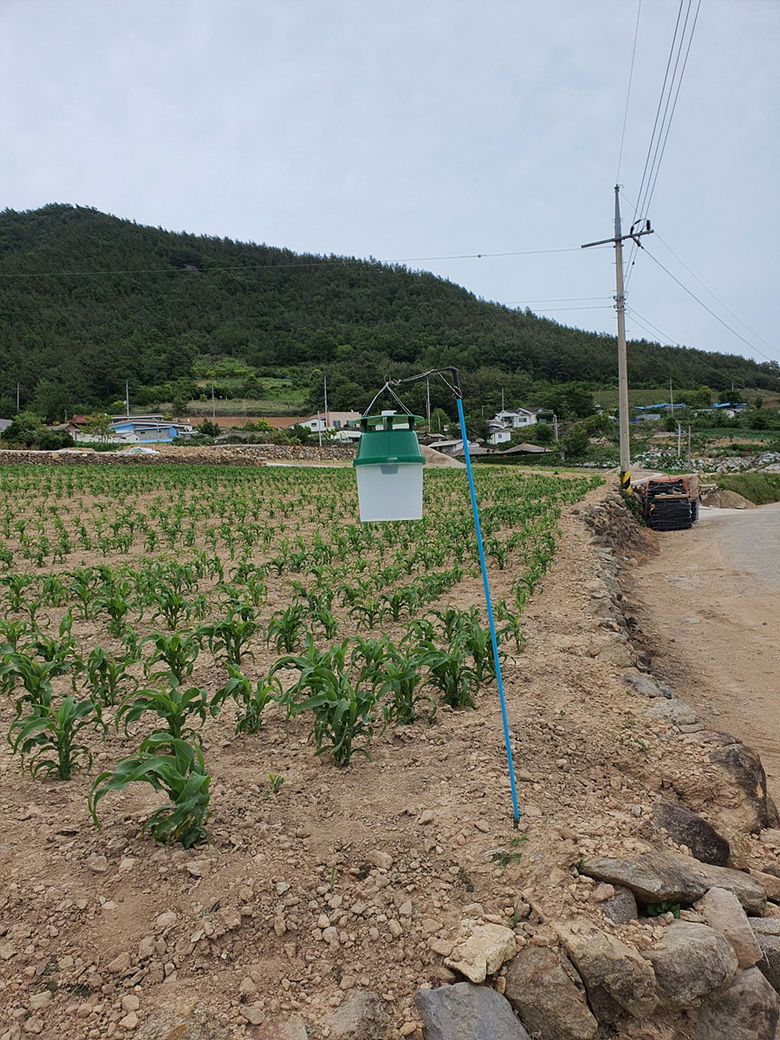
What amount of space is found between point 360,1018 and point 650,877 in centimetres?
133

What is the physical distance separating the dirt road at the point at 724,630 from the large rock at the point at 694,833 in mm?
1607

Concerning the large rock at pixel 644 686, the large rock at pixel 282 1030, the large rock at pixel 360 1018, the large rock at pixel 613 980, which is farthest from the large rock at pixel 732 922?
the large rock at pixel 644 686

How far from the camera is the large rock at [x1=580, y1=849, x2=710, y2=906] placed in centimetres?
272

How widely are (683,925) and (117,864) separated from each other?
2.29 meters

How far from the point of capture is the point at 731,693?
6.74 meters

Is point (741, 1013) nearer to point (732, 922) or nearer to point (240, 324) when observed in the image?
point (732, 922)

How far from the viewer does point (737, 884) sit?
304cm

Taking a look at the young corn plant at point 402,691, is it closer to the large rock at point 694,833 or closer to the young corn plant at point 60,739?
the large rock at point 694,833

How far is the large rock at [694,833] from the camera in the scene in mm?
3281

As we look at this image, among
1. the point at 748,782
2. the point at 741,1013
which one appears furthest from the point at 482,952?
the point at 748,782

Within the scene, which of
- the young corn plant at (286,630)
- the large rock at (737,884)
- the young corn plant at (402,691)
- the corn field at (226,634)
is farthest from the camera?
the young corn plant at (286,630)

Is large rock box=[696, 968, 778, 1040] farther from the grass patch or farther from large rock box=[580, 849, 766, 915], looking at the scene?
the grass patch

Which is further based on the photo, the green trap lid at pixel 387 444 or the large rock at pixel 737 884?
the large rock at pixel 737 884

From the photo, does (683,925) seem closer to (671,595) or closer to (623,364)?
(671,595)
